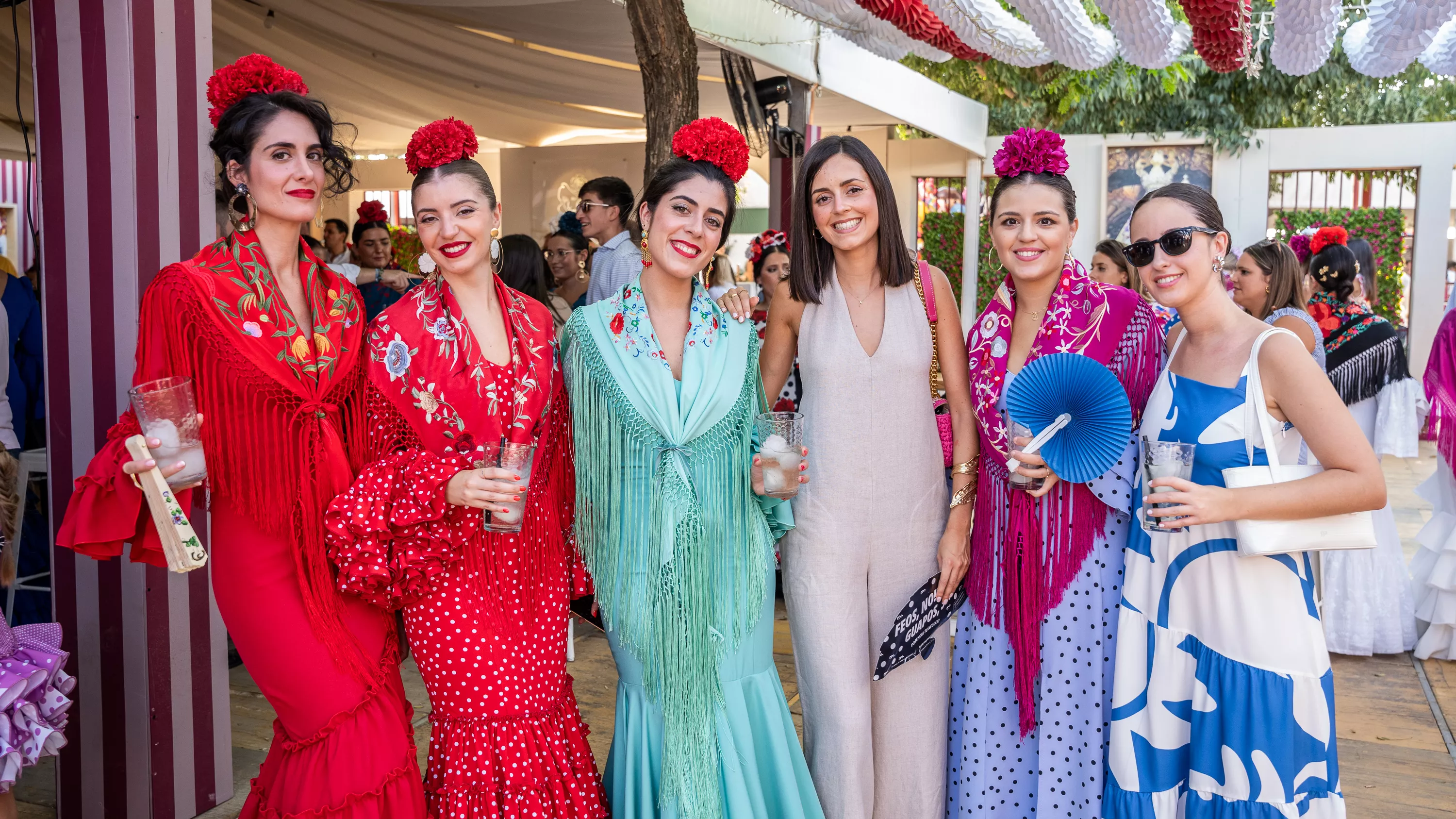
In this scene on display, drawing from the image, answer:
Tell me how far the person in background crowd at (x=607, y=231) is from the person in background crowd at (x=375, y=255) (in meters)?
1.03

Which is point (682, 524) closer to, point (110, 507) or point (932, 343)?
point (932, 343)

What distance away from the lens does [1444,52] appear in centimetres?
425

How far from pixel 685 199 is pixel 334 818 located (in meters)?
1.55

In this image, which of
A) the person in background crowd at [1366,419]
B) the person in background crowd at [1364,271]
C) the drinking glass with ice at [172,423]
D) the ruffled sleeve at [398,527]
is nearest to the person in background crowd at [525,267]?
the ruffled sleeve at [398,527]

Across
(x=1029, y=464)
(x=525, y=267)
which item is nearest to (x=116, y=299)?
(x=525, y=267)

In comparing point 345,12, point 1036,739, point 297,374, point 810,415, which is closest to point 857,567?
point 810,415

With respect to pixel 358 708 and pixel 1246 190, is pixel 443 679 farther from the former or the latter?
pixel 1246 190

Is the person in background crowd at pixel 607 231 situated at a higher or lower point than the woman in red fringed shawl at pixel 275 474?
higher

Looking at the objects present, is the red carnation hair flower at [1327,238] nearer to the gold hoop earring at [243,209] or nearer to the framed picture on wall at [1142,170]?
the gold hoop earring at [243,209]

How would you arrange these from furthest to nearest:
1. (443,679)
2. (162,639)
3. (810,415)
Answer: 1. (162,639)
2. (810,415)
3. (443,679)

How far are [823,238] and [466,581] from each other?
49.0 inches

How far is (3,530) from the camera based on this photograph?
2.57m

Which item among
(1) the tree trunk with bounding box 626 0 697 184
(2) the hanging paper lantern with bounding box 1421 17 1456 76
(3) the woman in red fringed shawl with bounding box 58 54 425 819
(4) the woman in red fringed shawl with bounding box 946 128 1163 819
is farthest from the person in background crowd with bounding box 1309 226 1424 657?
(3) the woman in red fringed shawl with bounding box 58 54 425 819

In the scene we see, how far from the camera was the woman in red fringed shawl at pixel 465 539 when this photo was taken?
7.26 feet
